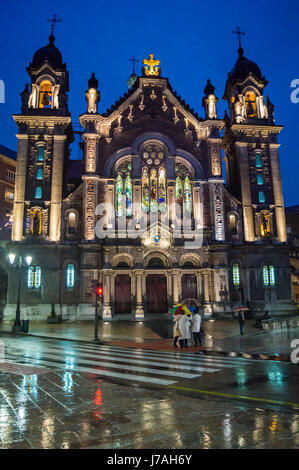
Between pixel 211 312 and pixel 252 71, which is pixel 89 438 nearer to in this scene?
pixel 211 312

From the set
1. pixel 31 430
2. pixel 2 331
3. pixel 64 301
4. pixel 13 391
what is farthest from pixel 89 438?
pixel 64 301

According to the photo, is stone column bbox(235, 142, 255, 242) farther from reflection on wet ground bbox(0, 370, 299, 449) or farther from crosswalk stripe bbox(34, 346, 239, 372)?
reflection on wet ground bbox(0, 370, 299, 449)

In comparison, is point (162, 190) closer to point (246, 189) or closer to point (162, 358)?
point (246, 189)

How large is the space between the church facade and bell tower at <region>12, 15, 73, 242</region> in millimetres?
101

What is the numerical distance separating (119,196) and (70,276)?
9.08 metres

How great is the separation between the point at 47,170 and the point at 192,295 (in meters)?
18.9

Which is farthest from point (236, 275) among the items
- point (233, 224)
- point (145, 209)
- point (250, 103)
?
point (250, 103)

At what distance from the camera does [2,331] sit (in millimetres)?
23875

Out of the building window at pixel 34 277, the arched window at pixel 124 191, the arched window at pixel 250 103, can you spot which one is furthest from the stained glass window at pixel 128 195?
the arched window at pixel 250 103

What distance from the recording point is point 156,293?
1304 inches

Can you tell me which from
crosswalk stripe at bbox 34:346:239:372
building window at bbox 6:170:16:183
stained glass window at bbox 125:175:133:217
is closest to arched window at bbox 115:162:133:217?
stained glass window at bbox 125:175:133:217

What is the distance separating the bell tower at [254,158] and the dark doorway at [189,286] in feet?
23.7

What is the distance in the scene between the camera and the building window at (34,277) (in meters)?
32.5

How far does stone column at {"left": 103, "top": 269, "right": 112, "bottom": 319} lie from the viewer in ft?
104
